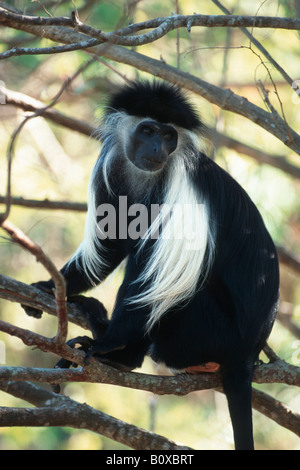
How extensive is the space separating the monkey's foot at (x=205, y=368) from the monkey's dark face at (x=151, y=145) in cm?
90

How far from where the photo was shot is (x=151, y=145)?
2.87m

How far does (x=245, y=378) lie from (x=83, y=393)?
11.8 feet

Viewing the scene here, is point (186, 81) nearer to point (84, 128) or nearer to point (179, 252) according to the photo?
point (179, 252)

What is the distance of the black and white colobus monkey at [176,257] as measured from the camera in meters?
2.48

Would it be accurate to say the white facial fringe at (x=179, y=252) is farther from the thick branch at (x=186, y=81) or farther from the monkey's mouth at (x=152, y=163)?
the thick branch at (x=186, y=81)

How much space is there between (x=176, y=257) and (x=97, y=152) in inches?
119

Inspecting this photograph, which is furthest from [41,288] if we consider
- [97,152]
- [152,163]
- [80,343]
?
[97,152]

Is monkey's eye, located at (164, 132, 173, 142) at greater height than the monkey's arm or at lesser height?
greater

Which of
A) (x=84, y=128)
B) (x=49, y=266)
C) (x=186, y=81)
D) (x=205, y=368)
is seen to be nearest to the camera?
(x=49, y=266)

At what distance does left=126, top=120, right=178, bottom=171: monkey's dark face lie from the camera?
9.21 feet

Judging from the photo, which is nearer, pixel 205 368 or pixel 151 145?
pixel 205 368

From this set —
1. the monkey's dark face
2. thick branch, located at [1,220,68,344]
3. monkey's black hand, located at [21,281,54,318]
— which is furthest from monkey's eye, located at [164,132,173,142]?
thick branch, located at [1,220,68,344]

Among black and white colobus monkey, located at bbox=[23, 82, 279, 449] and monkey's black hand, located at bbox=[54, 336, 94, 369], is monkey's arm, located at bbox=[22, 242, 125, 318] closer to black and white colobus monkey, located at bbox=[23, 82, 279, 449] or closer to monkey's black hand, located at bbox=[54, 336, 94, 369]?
black and white colobus monkey, located at bbox=[23, 82, 279, 449]

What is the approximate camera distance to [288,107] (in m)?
5.19
